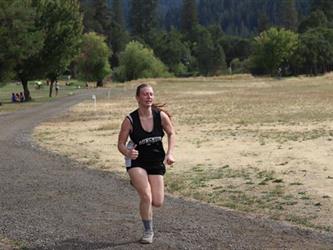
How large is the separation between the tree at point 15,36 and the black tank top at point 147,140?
38.6 metres

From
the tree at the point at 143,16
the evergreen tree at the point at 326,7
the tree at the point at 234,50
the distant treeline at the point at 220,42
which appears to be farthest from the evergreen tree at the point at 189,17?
the evergreen tree at the point at 326,7

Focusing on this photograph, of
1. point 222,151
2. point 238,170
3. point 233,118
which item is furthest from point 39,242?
point 233,118

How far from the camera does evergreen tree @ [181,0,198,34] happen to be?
18100 centimetres

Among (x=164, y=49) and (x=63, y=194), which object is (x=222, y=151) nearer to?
(x=63, y=194)

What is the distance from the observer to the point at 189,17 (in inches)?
7151

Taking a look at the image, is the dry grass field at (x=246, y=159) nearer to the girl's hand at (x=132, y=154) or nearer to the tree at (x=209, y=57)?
the girl's hand at (x=132, y=154)

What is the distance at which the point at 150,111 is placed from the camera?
719cm

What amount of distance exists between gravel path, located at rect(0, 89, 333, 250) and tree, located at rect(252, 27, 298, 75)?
11495cm

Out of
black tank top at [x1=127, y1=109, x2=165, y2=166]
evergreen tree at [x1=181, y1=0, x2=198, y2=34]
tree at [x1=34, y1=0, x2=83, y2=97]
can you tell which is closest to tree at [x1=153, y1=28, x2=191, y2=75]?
evergreen tree at [x1=181, y1=0, x2=198, y2=34]

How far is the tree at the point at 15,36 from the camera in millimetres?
44250

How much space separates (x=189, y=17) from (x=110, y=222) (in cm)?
17674

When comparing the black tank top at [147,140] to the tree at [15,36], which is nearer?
the black tank top at [147,140]

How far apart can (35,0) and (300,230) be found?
162 feet

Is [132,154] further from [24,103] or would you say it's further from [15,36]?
[24,103]
